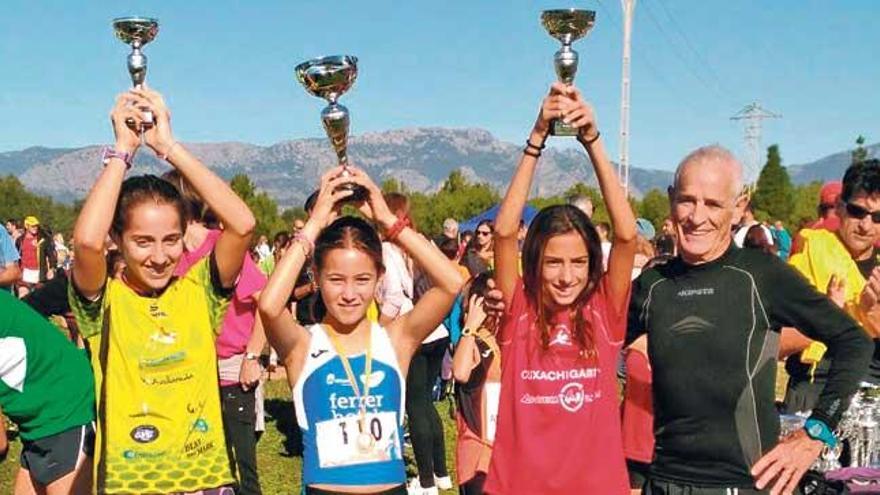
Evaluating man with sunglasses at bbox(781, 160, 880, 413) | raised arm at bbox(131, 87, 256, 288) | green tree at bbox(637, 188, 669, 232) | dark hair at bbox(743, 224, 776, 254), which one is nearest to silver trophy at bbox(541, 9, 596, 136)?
raised arm at bbox(131, 87, 256, 288)

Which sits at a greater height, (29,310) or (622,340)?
(29,310)

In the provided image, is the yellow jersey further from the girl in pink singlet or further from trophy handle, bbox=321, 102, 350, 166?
the girl in pink singlet

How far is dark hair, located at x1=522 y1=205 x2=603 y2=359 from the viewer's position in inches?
148

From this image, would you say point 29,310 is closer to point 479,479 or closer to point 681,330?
point 479,479

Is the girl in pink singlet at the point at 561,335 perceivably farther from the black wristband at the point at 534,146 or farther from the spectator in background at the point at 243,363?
the spectator in background at the point at 243,363

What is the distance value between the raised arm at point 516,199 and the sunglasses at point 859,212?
2.23 metres

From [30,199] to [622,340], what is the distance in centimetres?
8704

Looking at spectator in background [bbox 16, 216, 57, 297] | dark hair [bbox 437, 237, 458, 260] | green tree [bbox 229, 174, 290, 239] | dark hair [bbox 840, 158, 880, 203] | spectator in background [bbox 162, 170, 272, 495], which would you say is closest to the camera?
dark hair [bbox 840, 158, 880, 203]

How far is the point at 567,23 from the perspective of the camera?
11.8 feet

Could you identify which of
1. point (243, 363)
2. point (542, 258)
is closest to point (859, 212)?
point (542, 258)

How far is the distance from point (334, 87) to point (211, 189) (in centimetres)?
58

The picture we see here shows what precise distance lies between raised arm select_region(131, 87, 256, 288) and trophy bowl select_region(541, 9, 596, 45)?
129cm

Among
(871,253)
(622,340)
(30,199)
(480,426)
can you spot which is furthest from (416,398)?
(30,199)

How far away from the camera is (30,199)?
83625mm
